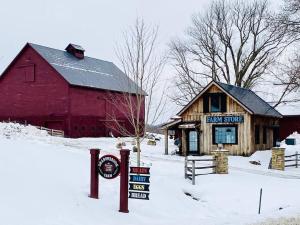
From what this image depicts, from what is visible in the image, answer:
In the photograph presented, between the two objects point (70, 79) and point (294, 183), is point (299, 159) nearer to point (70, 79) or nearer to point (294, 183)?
point (294, 183)

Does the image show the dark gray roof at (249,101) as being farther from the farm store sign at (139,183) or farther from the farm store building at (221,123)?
the farm store sign at (139,183)

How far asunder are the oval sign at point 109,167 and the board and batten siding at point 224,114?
71.7 ft

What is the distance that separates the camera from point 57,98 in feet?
147

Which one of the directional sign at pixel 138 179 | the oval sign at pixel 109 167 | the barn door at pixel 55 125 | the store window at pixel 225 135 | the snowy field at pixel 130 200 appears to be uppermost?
the barn door at pixel 55 125

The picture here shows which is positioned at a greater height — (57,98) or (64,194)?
(57,98)

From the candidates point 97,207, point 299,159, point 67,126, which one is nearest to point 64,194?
point 97,207

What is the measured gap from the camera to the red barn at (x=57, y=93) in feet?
146

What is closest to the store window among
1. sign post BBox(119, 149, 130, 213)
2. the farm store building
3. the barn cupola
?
the farm store building

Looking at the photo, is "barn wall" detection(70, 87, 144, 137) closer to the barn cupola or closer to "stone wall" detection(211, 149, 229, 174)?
the barn cupola

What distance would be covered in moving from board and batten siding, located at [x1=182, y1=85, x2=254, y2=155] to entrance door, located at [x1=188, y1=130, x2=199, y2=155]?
0.41 metres

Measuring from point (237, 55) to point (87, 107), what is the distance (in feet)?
62.3

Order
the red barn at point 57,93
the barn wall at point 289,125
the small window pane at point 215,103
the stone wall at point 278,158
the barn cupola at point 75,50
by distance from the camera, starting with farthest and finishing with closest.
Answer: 1. the barn cupola at point 75,50
2. the barn wall at point 289,125
3. the red barn at point 57,93
4. the small window pane at point 215,103
5. the stone wall at point 278,158

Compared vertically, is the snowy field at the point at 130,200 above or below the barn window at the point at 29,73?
below

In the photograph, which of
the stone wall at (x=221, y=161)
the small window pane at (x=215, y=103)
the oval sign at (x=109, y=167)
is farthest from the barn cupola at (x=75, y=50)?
the oval sign at (x=109, y=167)
